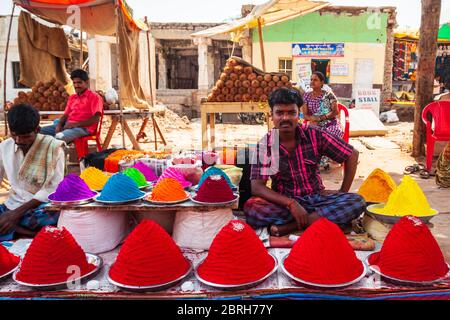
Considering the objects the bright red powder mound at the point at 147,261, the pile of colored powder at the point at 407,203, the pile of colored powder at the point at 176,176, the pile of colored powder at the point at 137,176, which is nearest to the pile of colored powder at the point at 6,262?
the bright red powder mound at the point at 147,261

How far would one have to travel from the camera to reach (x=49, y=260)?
1760 mm

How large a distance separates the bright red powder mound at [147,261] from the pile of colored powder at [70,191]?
67 centimetres

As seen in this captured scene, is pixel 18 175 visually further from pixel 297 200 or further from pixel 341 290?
pixel 341 290

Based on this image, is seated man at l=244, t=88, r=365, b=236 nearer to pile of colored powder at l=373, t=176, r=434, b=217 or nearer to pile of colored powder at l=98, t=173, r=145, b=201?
pile of colored powder at l=373, t=176, r=434, b=217

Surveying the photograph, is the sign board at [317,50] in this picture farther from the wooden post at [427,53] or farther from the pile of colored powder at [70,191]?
the pile of colored powder at [70,191]

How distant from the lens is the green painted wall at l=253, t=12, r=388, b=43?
12.6 meters

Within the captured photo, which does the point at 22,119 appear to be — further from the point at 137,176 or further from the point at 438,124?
the point at 438,124

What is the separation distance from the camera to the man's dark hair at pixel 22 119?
7.44 ft

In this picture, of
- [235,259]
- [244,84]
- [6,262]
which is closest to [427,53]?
[244,84]

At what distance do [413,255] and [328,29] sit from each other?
40.1 feet

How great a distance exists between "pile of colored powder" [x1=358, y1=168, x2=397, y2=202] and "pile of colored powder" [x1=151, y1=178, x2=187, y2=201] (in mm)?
1502

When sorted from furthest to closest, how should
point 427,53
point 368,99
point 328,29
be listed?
point 328,29 → point 368,99 → point 427,53

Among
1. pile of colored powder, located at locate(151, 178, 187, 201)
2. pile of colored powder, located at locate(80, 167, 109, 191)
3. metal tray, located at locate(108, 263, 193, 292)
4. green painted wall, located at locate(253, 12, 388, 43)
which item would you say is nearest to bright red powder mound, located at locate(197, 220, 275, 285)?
metal tray, located at locate(108, 263, 193, 292)

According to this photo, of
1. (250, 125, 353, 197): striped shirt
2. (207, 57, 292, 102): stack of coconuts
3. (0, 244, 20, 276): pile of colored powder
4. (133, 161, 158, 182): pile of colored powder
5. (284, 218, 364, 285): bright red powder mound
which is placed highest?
(207, 57, 292, 102): stack of coconuts
